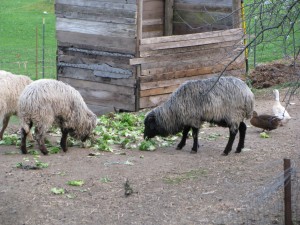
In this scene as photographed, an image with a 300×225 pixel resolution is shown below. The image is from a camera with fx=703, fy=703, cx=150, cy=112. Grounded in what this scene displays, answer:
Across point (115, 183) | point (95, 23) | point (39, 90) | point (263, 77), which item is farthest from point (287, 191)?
point (263, 77)

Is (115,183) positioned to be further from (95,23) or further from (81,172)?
(95,23)

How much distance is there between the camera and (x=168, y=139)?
12844 millimetres

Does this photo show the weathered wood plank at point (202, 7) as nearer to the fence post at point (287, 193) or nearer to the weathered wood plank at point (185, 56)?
the weathered wood plank at point (185, 56)

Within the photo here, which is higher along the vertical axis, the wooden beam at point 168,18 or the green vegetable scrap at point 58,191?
the wooden beam at point 168,18

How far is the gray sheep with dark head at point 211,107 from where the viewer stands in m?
11.3

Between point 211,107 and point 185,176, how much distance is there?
1633mm

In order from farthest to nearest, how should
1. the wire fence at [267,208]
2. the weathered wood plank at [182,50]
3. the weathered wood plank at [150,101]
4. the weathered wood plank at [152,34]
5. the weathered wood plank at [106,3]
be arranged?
the weathered wood plank at [152,34]
the weathered wood plank at [150,101]
the weathered wood plank at [182,50]
the weathered wood plank at [106,3]
the wire fence at [267,208]

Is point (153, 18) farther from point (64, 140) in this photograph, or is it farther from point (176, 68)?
point (64, 140)

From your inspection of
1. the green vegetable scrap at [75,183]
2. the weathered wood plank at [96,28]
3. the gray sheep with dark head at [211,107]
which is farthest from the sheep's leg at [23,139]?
the weathered wood plank at [96,28]

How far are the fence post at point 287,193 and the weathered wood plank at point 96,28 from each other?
7641mm

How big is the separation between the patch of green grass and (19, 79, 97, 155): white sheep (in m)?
2.21

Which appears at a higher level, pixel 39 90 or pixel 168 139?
pixel 39 90

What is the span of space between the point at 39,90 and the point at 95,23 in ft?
15.8

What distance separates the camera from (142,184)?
9.73 metres
